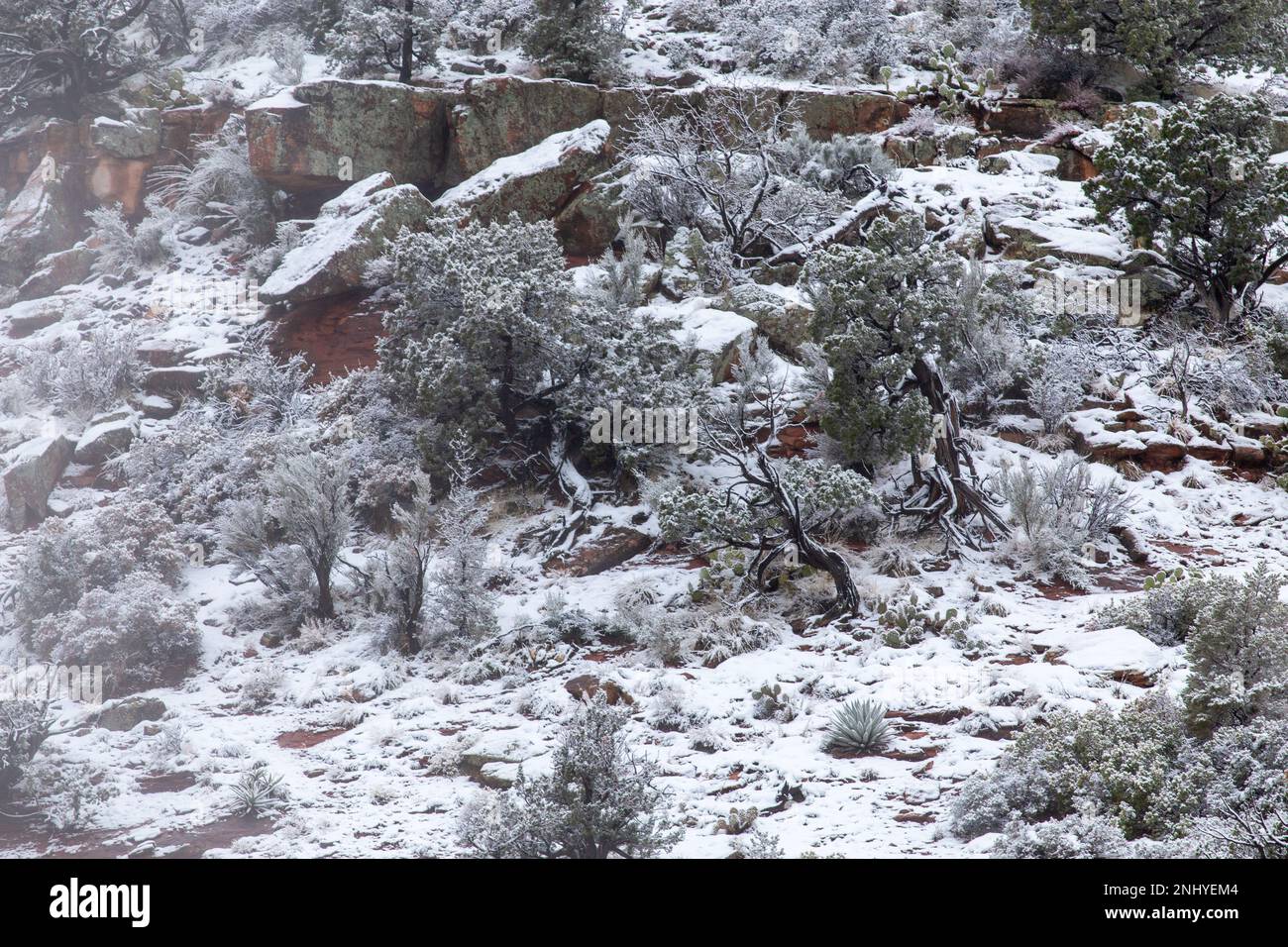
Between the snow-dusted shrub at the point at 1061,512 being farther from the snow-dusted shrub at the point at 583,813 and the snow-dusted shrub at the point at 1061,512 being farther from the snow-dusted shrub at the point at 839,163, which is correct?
the snow-dusted shrub at the point at 839,163

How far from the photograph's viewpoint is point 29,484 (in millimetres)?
13141

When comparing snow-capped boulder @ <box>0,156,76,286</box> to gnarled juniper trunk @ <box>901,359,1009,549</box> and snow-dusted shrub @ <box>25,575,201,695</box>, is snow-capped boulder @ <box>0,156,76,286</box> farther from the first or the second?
gnarled juniper trunk @ <box>901,359,1009,549</box>

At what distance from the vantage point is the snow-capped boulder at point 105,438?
13812mm

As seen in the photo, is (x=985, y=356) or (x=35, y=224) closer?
(x=985, y=356)

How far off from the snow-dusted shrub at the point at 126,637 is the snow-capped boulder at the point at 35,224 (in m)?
10.5

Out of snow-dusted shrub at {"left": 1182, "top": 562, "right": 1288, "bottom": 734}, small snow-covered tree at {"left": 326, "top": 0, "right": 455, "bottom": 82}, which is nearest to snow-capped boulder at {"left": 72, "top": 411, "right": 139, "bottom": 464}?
small snow-covered tree at {"left": 326, "top": 0, "right": 455, "bottom": 82}

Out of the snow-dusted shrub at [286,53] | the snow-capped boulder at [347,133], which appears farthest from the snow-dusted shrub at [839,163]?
the snow-dusted shrub at [286,53]

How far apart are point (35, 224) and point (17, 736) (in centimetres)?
1391

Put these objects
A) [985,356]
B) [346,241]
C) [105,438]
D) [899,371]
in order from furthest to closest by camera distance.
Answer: [346,241], [105,438], [985,356], [899,371]

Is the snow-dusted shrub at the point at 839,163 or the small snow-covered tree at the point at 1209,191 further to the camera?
the snow-dusted shrub at the point at 839,163

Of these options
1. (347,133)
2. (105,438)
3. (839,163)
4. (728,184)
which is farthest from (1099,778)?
(347,133)

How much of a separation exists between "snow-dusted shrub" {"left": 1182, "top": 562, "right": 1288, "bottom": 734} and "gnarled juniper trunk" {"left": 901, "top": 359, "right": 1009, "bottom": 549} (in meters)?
3.57

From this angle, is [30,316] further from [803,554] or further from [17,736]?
[803,554]

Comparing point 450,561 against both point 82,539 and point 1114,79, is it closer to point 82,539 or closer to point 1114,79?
point 82,539
